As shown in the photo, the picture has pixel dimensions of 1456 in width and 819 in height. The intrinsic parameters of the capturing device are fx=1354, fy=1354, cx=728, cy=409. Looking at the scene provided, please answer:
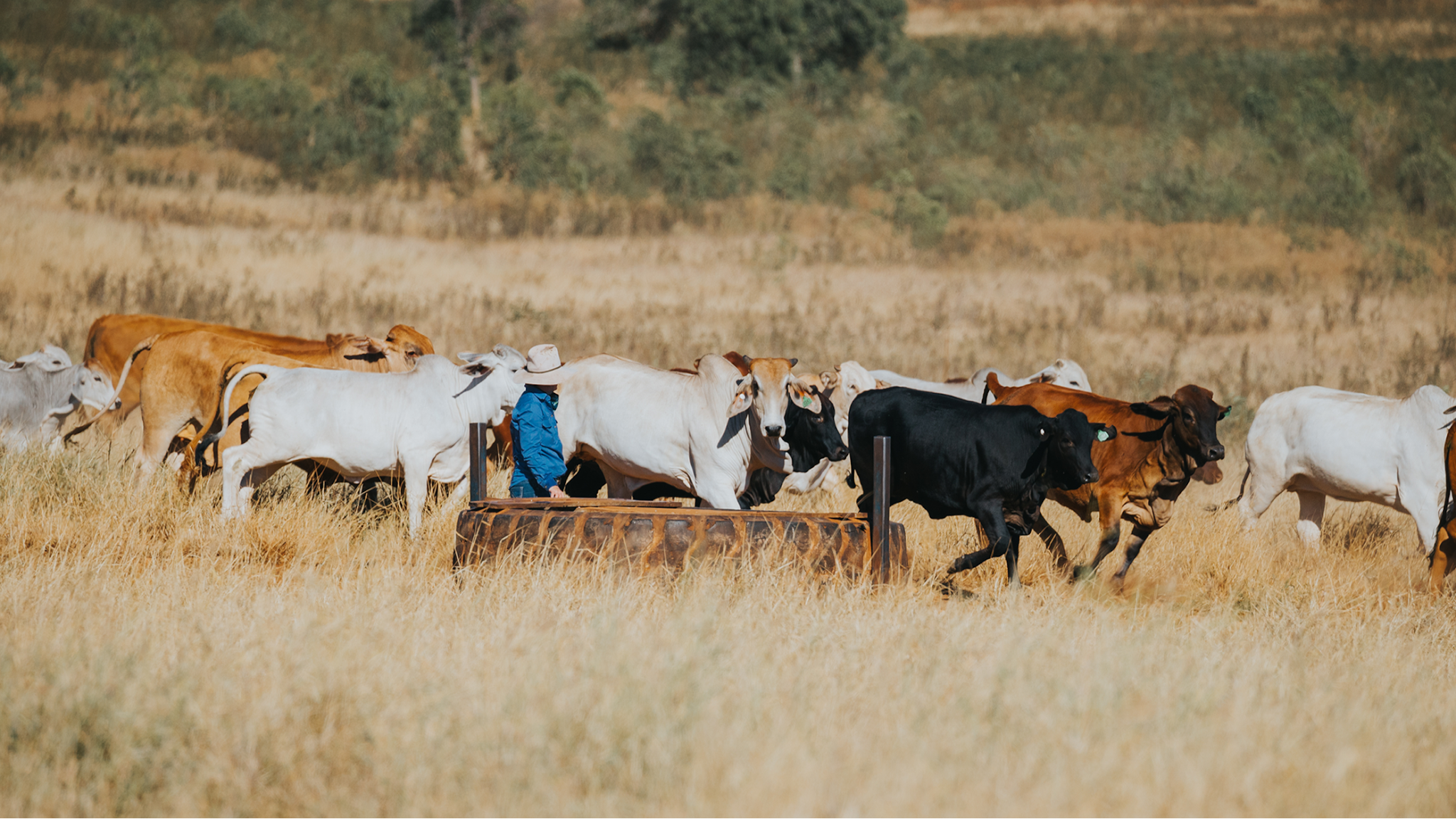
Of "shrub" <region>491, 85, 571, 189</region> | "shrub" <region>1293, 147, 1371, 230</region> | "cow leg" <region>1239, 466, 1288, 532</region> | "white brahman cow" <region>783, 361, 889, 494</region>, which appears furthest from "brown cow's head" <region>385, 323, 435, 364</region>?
"shrub" <region>1293, 147, 1371, 230</region>

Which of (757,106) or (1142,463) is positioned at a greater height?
(757,106)

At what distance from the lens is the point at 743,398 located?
7.67 meters

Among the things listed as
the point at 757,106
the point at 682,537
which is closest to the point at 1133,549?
the point at 682,537

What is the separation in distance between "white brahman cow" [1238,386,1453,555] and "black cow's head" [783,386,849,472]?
3791mm

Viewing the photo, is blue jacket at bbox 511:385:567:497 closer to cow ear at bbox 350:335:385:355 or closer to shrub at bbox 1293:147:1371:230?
cow ear at bbox 350:335:385:355

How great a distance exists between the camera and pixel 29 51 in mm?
42125

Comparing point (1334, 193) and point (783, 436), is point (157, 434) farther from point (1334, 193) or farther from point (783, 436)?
point (1334, 193)

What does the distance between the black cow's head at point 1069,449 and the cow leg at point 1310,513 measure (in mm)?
3394

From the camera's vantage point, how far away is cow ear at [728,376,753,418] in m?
7.65

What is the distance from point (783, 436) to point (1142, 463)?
238cm

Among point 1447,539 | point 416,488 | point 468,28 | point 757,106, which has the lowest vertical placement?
point 1447,539

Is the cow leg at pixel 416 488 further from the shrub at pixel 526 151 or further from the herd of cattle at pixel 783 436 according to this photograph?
the shrub at pixel 526 151

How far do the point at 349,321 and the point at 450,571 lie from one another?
14.0 meters

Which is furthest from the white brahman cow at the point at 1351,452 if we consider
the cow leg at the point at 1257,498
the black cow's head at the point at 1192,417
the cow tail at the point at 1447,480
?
the black cow's head at the point at 1192,417
